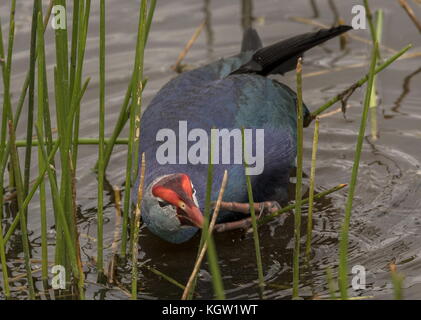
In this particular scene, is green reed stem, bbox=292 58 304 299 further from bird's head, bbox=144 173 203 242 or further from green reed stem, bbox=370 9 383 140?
green reed stem, bbox=370 9 383 140

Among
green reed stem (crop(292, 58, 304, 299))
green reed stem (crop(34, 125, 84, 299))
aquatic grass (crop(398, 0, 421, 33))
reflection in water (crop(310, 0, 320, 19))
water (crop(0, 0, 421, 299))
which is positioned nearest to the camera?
green reed stem (crop(292, 58, 304, 299))

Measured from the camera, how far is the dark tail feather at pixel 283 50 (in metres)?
5.18

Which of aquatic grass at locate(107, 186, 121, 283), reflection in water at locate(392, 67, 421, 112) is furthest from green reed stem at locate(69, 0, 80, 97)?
reflection in water at locate(392, 67, 421, 112)

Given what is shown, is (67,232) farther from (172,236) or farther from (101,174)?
(172,236)

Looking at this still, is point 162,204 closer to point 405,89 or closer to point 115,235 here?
point 115,235

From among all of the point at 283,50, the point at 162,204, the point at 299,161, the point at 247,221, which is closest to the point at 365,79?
the point at 299,161

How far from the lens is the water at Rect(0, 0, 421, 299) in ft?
14.1

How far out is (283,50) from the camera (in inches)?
204

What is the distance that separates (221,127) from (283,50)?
0.82 metres

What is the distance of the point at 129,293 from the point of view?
406 cm

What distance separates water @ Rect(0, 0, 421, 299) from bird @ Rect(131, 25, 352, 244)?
0.93ft

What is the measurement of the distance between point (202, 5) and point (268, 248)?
10.4ft

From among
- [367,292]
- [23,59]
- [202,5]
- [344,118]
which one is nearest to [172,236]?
[367,292]

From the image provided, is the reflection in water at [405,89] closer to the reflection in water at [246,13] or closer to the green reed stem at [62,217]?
the reflection in water at [246,13]
